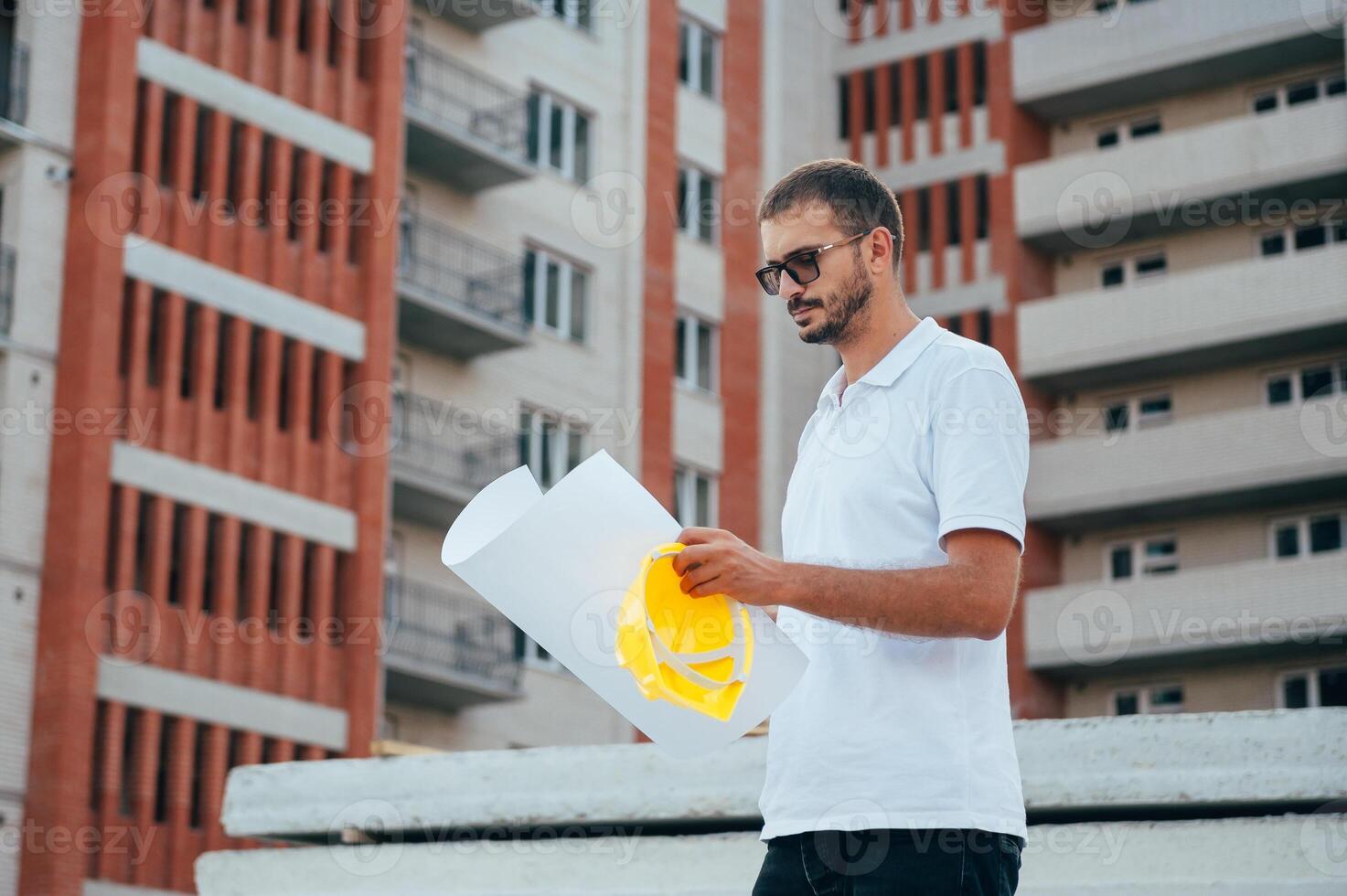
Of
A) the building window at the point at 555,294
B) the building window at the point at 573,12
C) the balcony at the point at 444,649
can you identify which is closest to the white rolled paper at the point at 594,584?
the balcony at the point at 444,649

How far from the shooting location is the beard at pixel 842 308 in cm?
487

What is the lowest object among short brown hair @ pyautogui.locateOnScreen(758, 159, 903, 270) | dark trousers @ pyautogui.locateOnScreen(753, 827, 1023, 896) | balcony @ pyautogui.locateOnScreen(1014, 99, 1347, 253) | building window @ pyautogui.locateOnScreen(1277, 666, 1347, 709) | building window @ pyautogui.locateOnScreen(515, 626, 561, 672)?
dark trousers @ pyautogui.locateOnScreen(753, 827, 1023, 896)

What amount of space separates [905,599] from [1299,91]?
1758 inches

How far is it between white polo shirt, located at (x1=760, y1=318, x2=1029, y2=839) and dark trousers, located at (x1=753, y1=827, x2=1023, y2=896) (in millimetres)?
28

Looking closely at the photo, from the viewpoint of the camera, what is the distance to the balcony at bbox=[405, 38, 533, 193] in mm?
40719

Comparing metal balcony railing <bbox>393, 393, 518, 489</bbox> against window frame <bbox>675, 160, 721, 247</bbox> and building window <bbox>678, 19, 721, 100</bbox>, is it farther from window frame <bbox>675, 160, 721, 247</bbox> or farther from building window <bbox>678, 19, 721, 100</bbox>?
building window <bbox>678, 19, 721, 100</bbox>

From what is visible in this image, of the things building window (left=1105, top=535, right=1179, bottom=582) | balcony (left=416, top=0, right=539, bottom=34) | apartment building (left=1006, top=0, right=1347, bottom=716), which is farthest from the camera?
building window (left=1105, top=535, right=1179, bottom=582)

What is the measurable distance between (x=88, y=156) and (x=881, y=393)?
31531 millimetres

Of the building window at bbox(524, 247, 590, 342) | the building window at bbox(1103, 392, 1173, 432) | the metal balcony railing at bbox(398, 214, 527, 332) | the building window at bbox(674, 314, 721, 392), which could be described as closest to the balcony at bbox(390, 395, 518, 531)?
the metal balcony railing at bbox(398, 214, 527, 332)

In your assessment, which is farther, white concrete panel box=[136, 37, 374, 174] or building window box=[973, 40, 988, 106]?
building window box=[973, 40, 988, 106]

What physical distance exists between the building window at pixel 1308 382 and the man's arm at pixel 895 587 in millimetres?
40791

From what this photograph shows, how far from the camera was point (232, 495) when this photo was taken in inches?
1416

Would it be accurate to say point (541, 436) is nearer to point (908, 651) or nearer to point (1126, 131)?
point (1126, 131)

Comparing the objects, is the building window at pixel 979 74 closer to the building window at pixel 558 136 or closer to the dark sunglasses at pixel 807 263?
the building window at pixel 558 136
